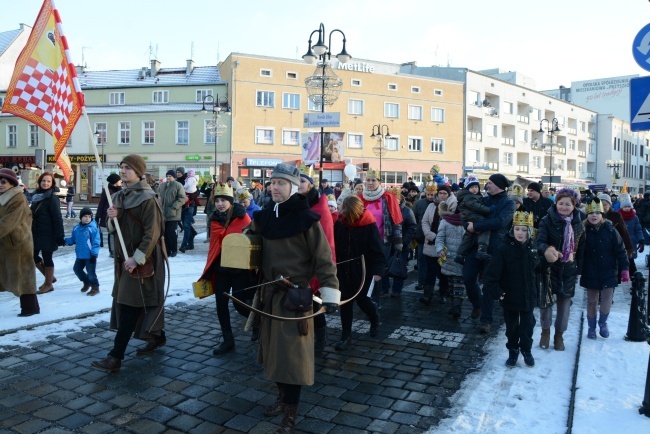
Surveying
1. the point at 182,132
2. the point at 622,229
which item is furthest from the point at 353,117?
the point at 622,229

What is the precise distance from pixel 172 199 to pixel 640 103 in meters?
9.45

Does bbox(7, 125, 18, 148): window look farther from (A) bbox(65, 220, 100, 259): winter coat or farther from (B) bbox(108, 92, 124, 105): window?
(A) bbox(65, 220, 100, 259): winter coat

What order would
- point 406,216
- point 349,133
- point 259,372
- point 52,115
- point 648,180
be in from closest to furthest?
point 259,372 → point 52,115 → point 406,216 → point 349,133 → point 648,180

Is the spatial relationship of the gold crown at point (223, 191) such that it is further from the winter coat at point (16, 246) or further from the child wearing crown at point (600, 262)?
the child wearing crown at point (600, 262)

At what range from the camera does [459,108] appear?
49406mm

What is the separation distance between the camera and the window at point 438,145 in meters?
48.3

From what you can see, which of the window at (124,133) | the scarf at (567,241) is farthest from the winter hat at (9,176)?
the window at (124,133)

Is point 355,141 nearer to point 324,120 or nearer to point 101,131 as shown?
point 101,131

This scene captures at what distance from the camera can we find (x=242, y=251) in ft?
12.7

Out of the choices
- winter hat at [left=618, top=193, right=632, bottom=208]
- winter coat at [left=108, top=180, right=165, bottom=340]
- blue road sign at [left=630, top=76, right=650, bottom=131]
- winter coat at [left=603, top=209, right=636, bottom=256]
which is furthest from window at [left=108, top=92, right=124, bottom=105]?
blue road sign at [left=630, top=76, right=650, bottom=131]

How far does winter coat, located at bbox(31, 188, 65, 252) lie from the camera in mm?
8148

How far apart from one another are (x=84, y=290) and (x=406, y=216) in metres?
5.19

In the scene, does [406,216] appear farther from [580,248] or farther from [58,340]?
[58,340]

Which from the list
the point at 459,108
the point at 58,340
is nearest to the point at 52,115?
the point at 58,340
